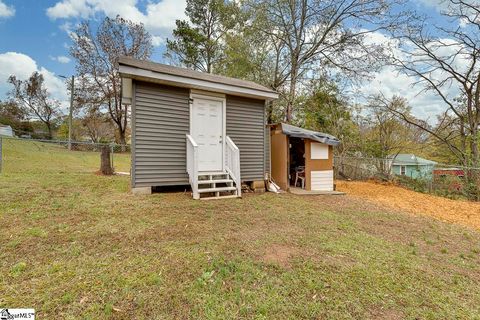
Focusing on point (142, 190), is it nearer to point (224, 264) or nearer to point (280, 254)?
point (224, 264)

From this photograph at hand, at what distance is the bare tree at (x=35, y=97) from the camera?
92.6ft

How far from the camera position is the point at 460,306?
192 centimetres

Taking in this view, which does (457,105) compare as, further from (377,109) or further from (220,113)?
(220,113)

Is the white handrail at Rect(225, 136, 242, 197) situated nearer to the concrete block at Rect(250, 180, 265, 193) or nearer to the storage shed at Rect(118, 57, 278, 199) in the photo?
the storage shed at Rect(118, 57, 278, 199)

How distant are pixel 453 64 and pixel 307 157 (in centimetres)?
847

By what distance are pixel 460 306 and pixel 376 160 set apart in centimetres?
1040

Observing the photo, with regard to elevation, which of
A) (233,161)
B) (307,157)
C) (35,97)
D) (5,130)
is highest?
(35,97)

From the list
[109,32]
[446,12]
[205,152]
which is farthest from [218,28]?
[205,152]

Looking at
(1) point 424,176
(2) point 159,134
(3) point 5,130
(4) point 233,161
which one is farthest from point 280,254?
(3) point 5,130

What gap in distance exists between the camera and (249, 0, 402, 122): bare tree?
10.7 meters

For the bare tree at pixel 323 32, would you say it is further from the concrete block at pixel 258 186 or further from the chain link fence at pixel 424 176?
the concrete block at pixel 258 186

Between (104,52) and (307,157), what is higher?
(104,52)

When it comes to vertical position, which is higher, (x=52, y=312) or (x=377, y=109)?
(x=377, y=109)

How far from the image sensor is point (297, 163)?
9109 millimetres
